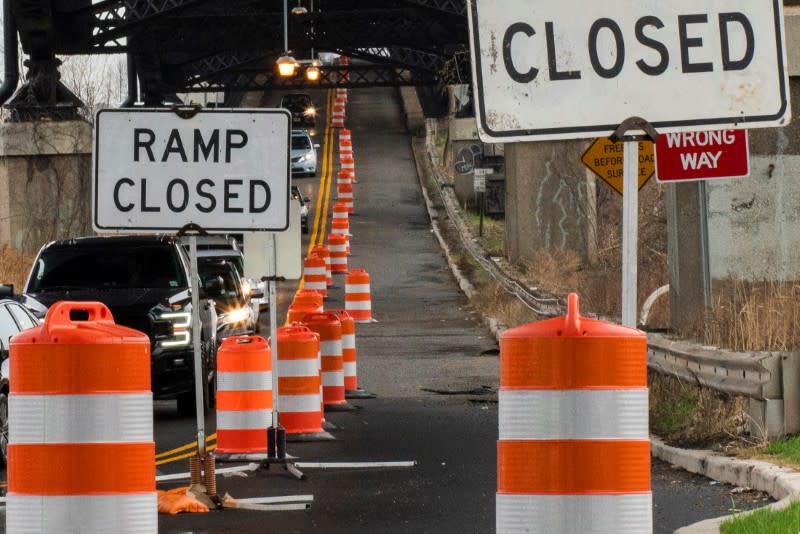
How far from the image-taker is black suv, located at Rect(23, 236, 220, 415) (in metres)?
19.3

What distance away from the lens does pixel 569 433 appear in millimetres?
6680

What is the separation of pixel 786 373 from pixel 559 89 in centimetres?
627

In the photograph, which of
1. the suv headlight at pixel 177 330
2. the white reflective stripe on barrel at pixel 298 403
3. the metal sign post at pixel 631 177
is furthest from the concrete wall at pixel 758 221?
the metal sign post at pixel 631 177

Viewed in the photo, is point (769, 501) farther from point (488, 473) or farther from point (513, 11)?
point (513, 11)

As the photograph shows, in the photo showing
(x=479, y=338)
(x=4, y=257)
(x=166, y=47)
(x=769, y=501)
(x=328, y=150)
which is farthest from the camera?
(x=328, y=150)

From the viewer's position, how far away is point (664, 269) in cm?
3038

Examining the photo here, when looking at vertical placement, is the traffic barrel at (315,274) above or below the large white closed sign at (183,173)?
below

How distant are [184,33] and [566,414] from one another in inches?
1854

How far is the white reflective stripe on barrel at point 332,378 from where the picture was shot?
1981 centimetres

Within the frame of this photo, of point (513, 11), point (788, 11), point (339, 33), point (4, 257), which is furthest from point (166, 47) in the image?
point (513, 11)

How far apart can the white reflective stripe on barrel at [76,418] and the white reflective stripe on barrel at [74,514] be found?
0.23 metres

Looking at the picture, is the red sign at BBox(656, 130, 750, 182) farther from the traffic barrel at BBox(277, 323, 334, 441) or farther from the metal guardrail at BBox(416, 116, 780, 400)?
the traffic barrel at BBox(277, 323, 334, 441)

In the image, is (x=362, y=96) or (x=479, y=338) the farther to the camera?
(x=362, y=96)

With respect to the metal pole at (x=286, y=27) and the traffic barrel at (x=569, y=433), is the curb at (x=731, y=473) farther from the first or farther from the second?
the metal pole at (x=286, y=27)
